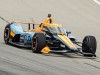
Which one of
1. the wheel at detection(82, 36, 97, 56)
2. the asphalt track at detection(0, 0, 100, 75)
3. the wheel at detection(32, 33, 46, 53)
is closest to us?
the asphalt track at detection(0, 0, 100, 75)

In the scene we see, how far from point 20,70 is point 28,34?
4526mm

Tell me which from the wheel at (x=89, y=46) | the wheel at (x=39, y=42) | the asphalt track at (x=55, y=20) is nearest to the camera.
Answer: the asphalt track at (x=55, y=20)

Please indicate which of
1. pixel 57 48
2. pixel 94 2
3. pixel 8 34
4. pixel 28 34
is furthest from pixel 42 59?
pixel 94 2

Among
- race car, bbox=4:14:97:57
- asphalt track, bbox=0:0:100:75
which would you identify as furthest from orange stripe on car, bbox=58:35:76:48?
asphalt track, bbox=0:0:100:75

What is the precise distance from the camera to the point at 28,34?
13.5 m

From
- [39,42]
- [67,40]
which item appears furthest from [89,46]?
[39,42]

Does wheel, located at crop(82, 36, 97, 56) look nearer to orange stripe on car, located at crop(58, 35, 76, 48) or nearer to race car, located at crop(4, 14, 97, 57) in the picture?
race car, located at crop(4, 14, 97, 57)

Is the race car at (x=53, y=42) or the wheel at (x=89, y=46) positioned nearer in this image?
the race car at (x=53, y=42)

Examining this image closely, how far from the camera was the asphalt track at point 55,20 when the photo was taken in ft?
31.1

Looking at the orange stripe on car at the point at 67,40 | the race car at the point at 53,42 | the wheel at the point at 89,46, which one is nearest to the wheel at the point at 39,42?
the race car at the point at 53,42

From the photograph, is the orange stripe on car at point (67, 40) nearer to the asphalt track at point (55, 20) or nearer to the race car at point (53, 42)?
the race car at point (53, 42)

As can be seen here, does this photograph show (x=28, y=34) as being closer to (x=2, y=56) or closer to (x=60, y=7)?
(x=2, y=56)

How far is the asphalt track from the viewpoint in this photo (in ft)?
31.1

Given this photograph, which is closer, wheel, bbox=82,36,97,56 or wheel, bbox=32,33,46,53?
wheel, bbox=32,33,46,53
